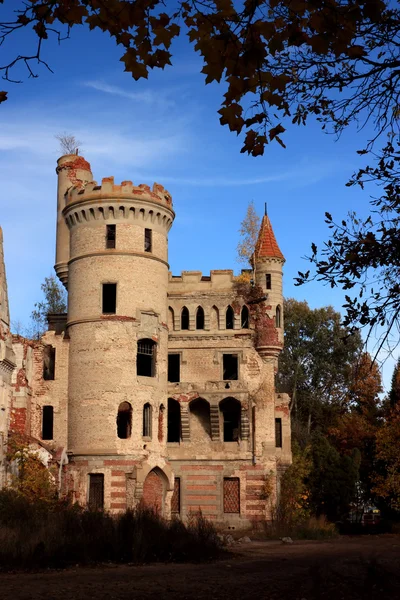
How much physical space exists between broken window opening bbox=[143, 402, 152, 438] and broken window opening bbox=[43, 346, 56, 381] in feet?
17.3

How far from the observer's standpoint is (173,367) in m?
43.3

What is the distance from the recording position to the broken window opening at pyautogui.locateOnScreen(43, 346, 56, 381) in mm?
40969

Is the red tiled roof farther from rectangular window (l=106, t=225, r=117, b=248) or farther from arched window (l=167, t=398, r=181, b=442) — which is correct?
arched window (l=167, t=398, r=181, b=442)

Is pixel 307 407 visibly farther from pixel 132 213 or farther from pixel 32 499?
pixel 32 499

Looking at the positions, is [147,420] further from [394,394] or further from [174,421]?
[394,394]

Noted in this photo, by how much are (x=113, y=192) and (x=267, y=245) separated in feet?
31.1

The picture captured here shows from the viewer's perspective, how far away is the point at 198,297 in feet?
142

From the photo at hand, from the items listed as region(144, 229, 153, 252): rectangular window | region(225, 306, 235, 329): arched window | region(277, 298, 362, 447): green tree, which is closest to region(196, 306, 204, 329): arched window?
region(225, 306, 235, 329): arched window

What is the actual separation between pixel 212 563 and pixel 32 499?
47.0ft

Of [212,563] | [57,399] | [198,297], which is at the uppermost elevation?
[198,297]

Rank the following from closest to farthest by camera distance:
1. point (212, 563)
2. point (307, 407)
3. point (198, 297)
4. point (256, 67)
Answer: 1. point (256, 67)
2. point (212, 563)
3. point (198, 297)
4. point (307, 407)

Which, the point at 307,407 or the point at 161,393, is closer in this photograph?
the point at 161,393

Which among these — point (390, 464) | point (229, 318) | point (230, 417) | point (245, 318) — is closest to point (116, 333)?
point (229, 318)

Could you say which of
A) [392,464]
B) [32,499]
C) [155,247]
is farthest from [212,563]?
[392,464]
